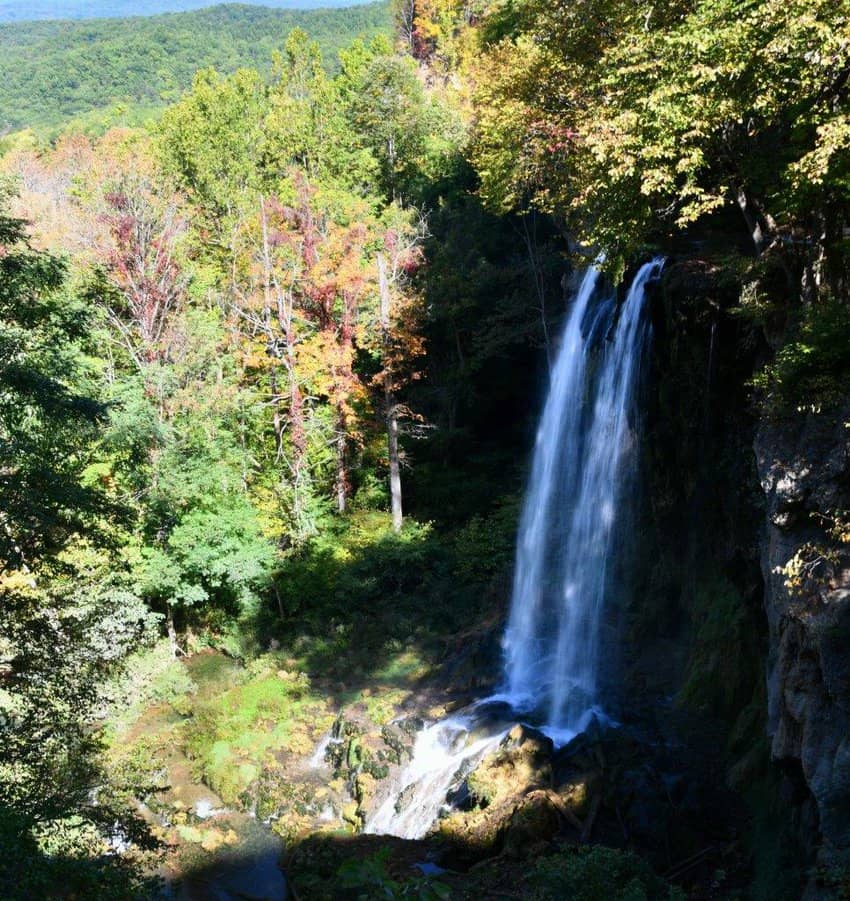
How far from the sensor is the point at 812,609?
7.73 metres

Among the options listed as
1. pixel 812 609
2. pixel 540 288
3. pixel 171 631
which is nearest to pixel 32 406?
pixel 812 609

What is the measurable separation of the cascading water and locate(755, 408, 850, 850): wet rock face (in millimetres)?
5480

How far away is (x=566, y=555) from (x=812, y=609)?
979 cm

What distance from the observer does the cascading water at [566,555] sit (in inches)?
551

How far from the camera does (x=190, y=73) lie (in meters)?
84.4

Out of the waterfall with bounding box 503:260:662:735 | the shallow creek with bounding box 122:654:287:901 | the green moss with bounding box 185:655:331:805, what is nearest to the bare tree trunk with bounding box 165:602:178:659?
the green moss with bounding box 185:655:331:805

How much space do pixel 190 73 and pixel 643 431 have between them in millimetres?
84752

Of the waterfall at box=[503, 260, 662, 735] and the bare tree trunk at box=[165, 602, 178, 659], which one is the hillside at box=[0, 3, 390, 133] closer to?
the bare tree trunk at box=[165, 602, 178, 659]

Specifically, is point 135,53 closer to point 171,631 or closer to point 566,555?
point 171,631

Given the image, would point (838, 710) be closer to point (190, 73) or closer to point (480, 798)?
point (480, 798)

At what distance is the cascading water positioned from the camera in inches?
551

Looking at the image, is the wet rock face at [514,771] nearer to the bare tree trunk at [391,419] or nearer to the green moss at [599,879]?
the green moss at [599,879]

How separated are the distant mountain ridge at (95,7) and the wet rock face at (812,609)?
432ft

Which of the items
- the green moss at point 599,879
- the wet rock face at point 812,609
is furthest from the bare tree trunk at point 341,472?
the green moss at point 599,879
